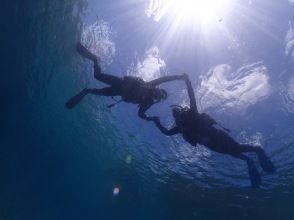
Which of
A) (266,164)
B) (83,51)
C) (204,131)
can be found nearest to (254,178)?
(266,164)

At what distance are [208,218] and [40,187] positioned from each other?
2158cm

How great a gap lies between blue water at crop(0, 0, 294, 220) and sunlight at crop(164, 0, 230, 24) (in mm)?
329

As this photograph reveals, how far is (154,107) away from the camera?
15.4m

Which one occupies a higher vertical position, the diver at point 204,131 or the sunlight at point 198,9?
the sunlight at point 198,9

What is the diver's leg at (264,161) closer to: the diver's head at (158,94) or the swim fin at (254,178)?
the swim fin at (254,178)

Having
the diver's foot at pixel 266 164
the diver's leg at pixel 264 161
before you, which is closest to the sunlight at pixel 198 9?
the diver's leg at pixel 264 161

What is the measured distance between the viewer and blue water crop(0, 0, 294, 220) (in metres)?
11.7

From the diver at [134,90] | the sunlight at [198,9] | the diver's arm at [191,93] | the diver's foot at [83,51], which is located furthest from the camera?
the sunlight at [198,9]

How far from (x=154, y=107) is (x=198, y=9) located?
534 centimetres

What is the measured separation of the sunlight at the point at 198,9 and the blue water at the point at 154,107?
329 mm

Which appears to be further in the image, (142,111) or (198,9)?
(198,9)

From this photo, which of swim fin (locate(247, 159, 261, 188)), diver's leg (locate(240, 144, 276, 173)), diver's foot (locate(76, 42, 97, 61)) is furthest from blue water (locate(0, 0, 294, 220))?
swim fin (locate(247, 159, 261, 188))

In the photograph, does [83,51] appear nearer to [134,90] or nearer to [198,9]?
[134,90]

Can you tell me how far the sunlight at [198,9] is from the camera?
11336 mm
